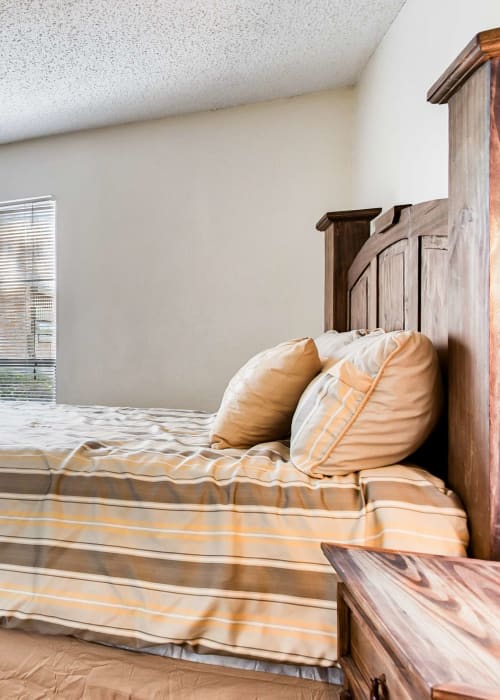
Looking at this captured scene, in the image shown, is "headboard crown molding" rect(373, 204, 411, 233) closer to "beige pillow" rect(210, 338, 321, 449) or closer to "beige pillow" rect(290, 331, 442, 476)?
"beige pillow" rect(210, 338, 321, 449)

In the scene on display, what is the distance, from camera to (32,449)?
1.31 metres

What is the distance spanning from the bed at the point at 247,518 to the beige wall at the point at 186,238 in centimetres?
181

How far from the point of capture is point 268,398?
142 cm

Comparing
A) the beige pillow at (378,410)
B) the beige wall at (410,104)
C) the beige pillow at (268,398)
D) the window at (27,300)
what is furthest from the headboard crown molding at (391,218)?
the window at (27,300)

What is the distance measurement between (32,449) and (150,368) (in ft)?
6.72

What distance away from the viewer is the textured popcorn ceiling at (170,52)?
7.20ft

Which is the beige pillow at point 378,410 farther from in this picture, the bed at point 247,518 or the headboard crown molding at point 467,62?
the headboard crown molding at point 467,62

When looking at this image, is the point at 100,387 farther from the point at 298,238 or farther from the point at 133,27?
the point at 133,27

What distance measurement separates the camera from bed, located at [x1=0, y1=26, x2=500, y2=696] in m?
0.98

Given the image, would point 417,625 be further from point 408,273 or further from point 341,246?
point 341,246

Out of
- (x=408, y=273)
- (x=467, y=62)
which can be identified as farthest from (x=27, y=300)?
(x=467, y=62)

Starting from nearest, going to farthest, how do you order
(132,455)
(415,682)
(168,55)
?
(415,682)
(132,455)
(168,55)

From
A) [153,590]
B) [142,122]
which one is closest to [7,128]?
[142,122]

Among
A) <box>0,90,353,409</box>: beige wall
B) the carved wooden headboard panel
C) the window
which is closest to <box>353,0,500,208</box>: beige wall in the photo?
the carved wooden headboard panel
